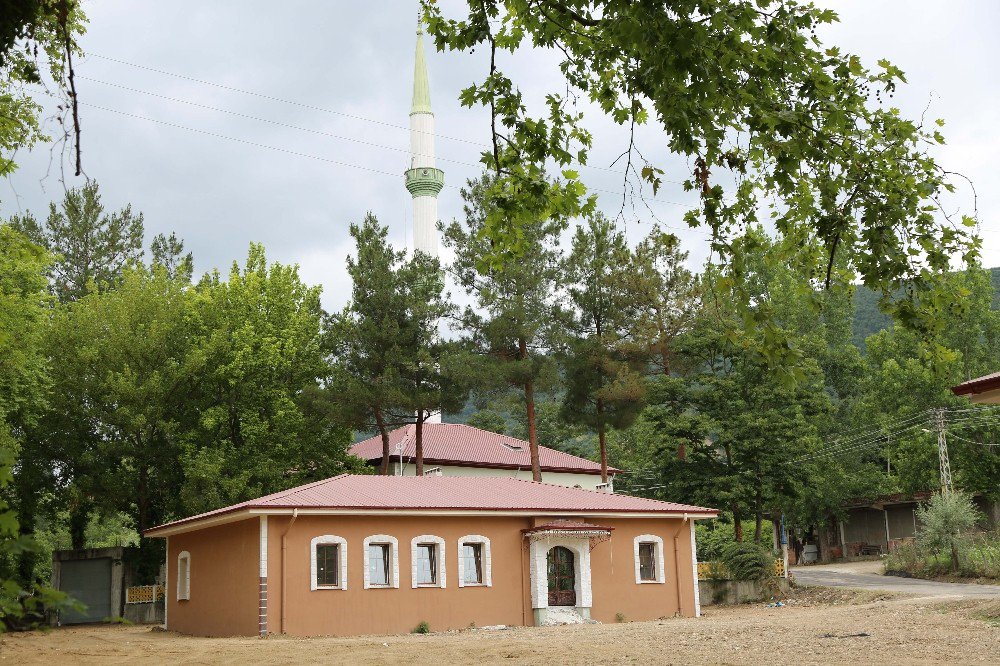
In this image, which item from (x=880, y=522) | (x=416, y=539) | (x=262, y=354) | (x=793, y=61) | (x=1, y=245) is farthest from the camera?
(x=880, y=522)

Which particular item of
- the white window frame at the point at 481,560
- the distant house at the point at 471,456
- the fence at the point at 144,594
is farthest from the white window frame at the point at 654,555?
the fence at the point at 144,594

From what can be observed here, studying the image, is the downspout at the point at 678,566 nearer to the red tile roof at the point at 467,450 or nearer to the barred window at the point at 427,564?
the barred window at the point at 427,564

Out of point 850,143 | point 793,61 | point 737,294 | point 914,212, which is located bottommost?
point 737,294

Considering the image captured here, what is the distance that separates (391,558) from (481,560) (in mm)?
2448

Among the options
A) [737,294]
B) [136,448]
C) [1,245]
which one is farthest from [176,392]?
[737,294]

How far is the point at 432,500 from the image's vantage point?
74.2 ft

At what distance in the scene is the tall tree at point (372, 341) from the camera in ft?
99.1

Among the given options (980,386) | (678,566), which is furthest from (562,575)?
(980,386)

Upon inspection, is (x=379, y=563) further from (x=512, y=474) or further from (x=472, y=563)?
(x=512, y=474)

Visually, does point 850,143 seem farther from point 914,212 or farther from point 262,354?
point 262,354

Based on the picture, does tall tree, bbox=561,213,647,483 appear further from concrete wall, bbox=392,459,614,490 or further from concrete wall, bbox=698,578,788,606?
concrete wall, bbox=698,578,788,606

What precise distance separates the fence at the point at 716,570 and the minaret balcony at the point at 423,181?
31.3 metres

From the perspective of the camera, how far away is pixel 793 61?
278 inches

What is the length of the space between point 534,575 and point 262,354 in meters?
13.0
